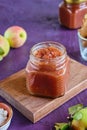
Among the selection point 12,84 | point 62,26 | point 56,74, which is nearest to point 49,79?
point 56,74

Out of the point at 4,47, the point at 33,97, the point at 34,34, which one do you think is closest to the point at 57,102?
the point at 33,97

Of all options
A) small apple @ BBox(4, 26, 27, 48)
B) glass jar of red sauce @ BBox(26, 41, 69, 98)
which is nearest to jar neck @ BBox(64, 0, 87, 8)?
small apple @ BBox(4, 26, 27, 48)

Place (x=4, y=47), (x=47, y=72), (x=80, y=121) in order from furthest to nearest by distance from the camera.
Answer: (x=4, y=47) → (x=47, y=72) → (x=80, y=121)

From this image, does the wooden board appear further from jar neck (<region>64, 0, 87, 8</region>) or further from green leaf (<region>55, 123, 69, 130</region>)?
jar neck (<region>64, 0, 87, 8</region>)

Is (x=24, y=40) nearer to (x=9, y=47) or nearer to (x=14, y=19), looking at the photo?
(x=9, y=47)

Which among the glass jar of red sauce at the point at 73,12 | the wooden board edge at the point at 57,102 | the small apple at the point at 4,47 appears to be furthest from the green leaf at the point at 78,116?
the glass jar of red sauce at the point at 73,12

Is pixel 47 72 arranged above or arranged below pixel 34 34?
above

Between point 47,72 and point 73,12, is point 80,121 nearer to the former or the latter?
point 47,72
